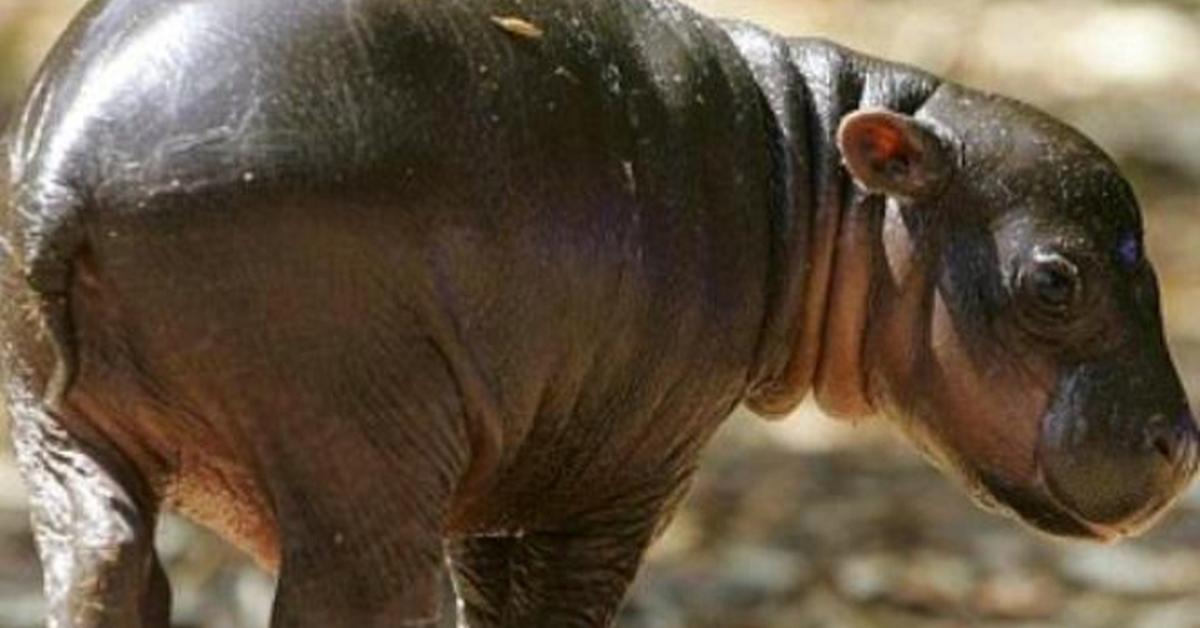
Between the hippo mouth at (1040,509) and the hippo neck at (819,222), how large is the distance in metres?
0.14

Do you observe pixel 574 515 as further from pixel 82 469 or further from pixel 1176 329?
pixel 1176 329

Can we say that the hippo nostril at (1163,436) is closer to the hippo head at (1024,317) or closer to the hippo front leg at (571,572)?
the hippo head at (1024,317)

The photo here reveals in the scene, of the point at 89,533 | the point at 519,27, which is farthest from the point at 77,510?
the point at 519,27

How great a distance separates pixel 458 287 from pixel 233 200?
0.17 metres

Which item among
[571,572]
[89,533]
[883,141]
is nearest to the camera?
[89,533]

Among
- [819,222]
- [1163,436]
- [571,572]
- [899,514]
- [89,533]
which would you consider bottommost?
[899,514]

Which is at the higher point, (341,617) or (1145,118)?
(341,617)

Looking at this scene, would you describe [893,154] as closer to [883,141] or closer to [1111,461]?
[883,141]

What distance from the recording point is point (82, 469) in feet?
6.68

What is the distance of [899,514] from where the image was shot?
225 inches

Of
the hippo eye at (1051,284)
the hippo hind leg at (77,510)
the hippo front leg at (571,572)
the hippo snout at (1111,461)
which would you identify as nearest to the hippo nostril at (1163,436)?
the hippo snout at (1111,461)

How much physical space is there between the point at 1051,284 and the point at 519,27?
0.48 m

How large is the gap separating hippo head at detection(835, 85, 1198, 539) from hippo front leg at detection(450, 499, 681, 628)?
0.26 meters

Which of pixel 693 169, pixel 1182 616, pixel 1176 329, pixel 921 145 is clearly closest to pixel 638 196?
pixel 693 169
